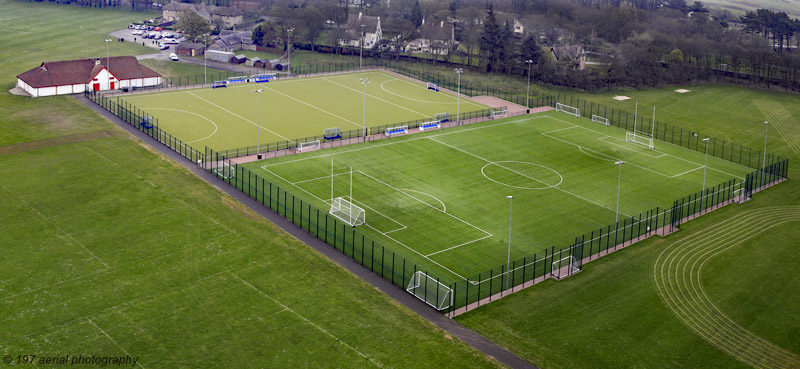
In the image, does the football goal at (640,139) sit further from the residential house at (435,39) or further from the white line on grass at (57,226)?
the white line on grass at (57,226)

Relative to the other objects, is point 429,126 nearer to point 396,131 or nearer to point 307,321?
point 396,131

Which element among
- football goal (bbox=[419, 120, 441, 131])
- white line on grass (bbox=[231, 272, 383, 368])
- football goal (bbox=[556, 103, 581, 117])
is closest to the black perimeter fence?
white line on grass (bbox=[231, 272, 383, 368])

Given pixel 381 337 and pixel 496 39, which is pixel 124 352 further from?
pixel 496 39

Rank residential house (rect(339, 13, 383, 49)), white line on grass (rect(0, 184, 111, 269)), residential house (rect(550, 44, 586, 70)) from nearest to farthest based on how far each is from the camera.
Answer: white line on grass (rect(0, 184, 111, 269)) → residential house (rect(550, 44, 586, 70)) → residential house (rect(339, 13, 383, 49))

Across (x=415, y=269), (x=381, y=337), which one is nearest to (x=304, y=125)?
(x=415, y=269)

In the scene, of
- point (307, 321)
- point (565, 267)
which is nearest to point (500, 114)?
point (565, 267)

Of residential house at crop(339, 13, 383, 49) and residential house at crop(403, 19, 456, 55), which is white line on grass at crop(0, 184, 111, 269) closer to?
residential house at crop(339, 13, 383, 49)

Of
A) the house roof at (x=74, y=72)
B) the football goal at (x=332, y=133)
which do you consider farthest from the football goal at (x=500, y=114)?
the house roof at (x=74, y=72)

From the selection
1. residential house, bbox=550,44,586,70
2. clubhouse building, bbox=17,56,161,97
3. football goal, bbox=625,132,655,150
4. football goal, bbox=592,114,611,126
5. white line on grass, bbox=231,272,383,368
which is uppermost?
residential house, bbox=550,44,586,70
